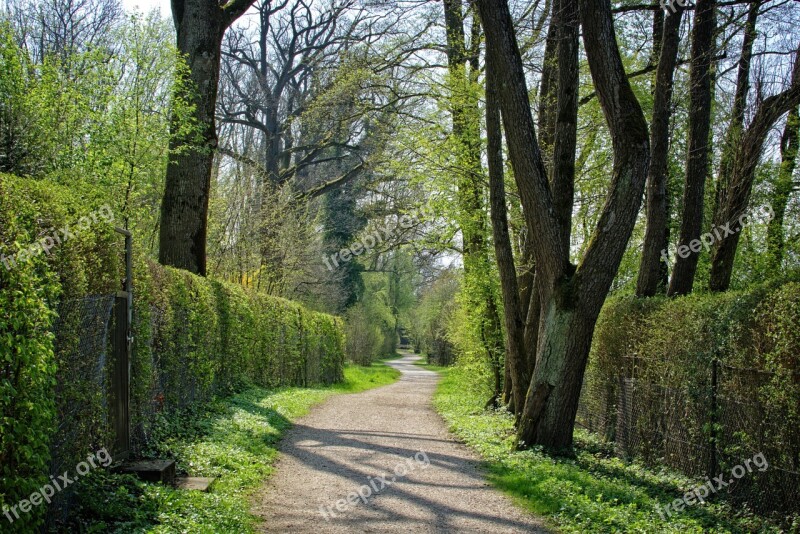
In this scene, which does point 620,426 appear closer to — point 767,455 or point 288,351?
point 767,455

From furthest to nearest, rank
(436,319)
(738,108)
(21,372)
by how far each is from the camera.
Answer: (436,319)
(738,108)
(21,372)

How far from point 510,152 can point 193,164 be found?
6.23 metres

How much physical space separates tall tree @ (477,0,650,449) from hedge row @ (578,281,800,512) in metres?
1.15

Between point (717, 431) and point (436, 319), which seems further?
point (436, 319)

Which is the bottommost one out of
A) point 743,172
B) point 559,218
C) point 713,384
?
point 713,384

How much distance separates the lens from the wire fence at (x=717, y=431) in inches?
260

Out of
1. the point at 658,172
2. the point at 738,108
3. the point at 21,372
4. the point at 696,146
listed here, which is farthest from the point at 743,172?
the point at 21,372

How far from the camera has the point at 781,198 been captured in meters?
14.6

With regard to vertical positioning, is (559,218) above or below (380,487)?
above

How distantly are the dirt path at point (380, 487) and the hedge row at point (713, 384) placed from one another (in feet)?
8.29

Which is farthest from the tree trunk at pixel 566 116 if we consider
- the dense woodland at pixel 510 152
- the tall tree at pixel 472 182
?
the tall tree at pixel 472 182

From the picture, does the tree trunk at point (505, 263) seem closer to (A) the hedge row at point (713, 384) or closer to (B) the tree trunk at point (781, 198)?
(A) the hedge row at point (713, 384)

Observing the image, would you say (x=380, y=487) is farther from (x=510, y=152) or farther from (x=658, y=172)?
(x=658, y=172)

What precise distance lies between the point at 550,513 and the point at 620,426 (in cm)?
463
